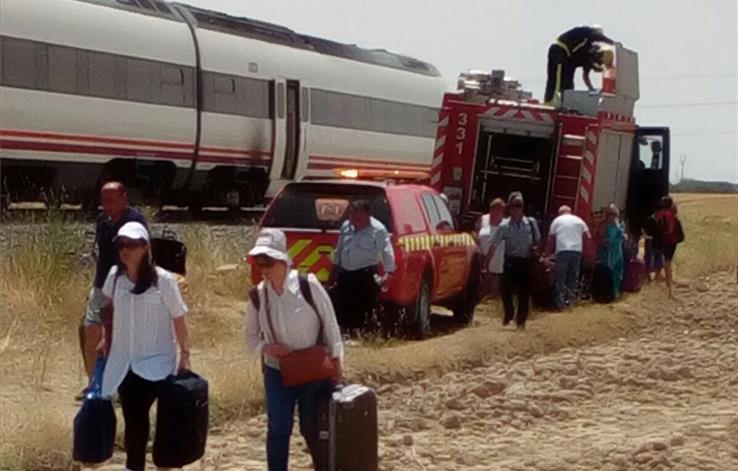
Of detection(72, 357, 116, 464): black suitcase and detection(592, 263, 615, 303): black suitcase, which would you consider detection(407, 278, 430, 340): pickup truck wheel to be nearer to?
detection(592, 263, 615, 303): black suitcase

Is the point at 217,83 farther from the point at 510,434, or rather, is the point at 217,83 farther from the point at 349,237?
the point at 510,434

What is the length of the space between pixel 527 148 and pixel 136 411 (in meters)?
13.4

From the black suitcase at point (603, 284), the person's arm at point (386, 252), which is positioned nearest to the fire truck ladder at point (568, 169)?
the black suitcase at point (603, 284)

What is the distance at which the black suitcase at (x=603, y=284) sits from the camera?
21469 mm

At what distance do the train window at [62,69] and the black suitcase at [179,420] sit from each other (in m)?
14.4

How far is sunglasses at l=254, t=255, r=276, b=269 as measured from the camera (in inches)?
328

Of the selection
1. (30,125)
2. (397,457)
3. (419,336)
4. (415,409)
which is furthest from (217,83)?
(397,457)

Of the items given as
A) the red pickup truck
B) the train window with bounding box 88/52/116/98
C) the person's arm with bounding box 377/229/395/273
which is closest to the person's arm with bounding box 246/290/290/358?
the person's arm with bounding box 377/229/395/273

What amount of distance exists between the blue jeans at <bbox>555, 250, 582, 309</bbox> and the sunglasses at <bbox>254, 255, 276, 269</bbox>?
35.6ft

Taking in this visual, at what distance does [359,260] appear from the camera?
588 inches

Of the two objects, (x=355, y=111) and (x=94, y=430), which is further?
(x=355, y=111)

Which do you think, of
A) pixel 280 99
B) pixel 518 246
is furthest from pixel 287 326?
pixel 280 99

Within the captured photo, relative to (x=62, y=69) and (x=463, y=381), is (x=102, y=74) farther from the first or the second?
(x=463, y=381)

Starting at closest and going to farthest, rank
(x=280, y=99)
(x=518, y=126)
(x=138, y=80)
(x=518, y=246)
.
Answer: (x=518, y=246), (x=518, y=126), (x=138, y=80), (x=280, y=99)
